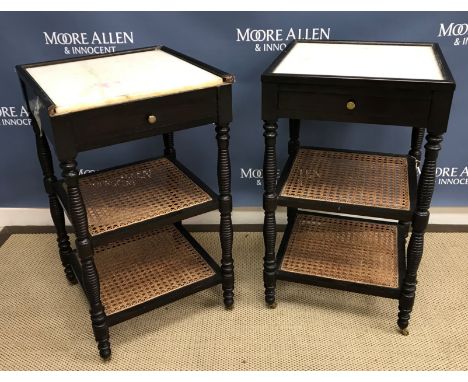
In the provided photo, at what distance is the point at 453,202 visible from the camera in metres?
2.05

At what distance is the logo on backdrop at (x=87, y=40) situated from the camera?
69.2 inches

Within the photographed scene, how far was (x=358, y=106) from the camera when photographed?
4.38 feet

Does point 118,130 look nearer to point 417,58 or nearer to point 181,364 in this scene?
point 181,364

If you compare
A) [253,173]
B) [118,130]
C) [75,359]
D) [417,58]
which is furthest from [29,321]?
[417,58]

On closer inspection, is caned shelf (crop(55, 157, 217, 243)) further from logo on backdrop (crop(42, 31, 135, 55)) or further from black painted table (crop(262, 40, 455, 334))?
logo on backdrop (crop(42, 31, 135, 55))

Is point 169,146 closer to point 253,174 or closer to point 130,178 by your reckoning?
A: point 130,178

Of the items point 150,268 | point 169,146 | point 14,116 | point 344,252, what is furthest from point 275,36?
point 14,116

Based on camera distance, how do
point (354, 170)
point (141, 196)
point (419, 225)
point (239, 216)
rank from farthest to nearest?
point (239, 216), point (354, 170), point (141, 196), point (419, 225)

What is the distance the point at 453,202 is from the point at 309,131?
69 centimetres

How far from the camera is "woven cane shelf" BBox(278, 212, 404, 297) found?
162 centimetres

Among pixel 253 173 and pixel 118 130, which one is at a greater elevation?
pixel 118 130

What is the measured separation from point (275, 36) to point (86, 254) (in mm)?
1007

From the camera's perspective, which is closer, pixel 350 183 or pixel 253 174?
pixel 350 183

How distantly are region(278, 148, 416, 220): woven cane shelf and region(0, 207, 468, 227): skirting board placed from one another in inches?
16.5
